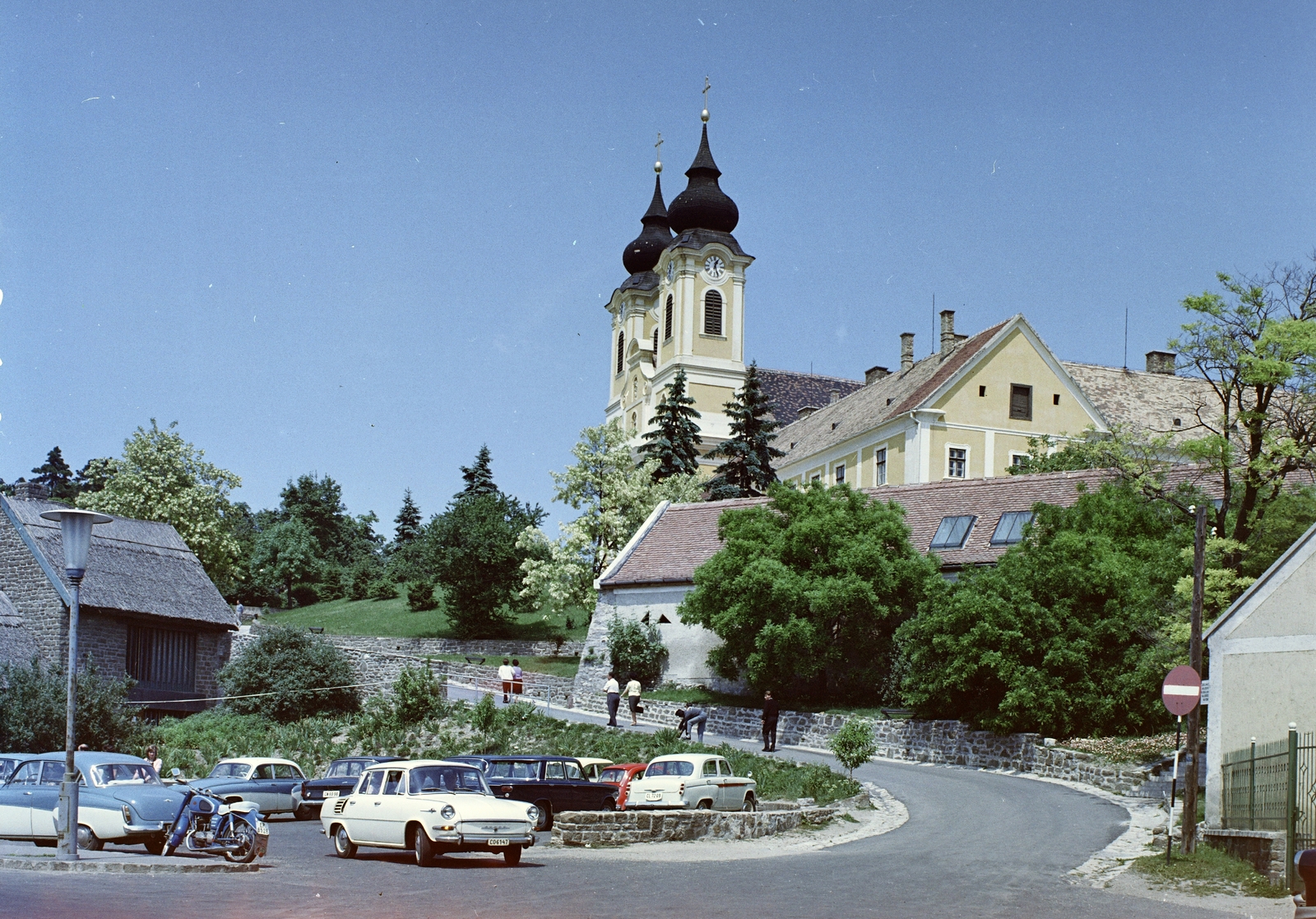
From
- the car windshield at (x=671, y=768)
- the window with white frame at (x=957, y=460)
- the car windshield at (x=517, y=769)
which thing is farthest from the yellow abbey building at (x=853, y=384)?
the car windshield at (x=517, y=769)

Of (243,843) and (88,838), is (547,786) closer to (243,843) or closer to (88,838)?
(243,843)

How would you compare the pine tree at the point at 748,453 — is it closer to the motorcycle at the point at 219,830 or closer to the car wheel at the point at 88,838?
the car wheel at the point at 88,838

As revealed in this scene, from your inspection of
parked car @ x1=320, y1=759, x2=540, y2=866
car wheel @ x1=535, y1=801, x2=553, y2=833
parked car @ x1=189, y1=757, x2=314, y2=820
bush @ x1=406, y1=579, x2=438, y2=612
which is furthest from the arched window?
parked car @ x1=320, y1=759, x2=540, y2=866

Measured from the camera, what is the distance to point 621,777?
2862cm

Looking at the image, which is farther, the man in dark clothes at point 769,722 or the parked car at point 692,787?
the man in dark clothes at point 769,722

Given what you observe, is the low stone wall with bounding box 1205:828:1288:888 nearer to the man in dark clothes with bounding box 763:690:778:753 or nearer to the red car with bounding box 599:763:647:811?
the red car with bounding box 599:763:647:811

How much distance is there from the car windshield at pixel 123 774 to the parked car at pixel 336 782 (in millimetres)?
6795

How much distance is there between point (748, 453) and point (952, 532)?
1837cm

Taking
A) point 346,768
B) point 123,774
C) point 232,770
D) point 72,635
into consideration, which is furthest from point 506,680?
point 72,635

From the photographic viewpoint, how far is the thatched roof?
45.8 m

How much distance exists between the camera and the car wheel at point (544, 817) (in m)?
25.2

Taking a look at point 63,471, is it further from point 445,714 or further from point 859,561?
point 859,561

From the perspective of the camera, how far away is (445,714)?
41.6m

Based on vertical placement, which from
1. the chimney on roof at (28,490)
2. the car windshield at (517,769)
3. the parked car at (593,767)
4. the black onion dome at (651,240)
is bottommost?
the parked car at (593,767)
